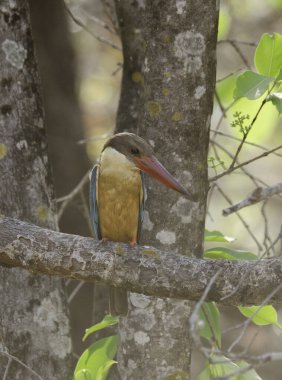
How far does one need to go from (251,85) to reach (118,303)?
122 centimetres

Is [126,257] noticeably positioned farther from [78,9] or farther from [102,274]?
[78,9]

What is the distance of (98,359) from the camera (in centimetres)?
338

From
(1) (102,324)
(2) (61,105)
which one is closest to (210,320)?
(1) (102,324)

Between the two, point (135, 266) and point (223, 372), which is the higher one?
point (135, 266)

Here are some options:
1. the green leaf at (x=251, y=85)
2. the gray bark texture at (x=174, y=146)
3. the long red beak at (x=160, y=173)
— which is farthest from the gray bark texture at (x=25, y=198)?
the green leaf at (x=251, y=85)

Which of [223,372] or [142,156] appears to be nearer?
[223,372]

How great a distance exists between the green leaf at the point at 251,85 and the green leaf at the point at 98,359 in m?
1.22

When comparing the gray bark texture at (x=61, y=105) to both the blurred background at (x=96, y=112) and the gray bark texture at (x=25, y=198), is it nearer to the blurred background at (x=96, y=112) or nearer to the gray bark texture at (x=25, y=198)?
the blurred background at (x=96, y=112)

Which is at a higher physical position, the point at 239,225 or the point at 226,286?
the point at 239,225

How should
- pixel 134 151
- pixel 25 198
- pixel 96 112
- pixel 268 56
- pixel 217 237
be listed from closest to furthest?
pixel 268 56 < pixel 217 237 < pixel 25 198 < pixel 134 151 < pixel 96 112

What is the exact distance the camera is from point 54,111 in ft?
17.1

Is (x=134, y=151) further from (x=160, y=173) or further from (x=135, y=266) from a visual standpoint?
(x=135, y=266)

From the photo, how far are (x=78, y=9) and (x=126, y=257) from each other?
339 cm

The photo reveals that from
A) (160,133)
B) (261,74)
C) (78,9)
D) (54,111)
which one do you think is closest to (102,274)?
(160,133)
